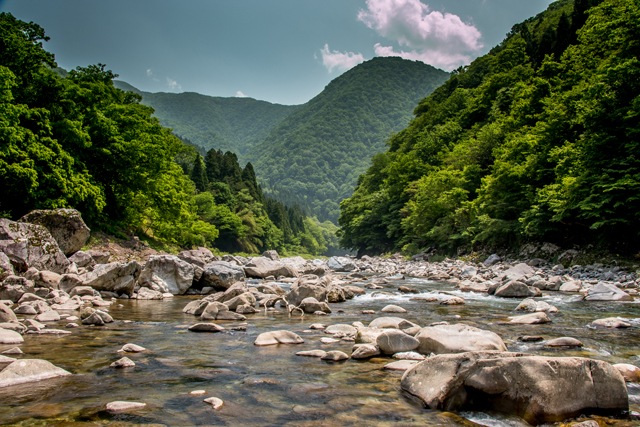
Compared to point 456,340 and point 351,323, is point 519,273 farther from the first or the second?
point 456,340

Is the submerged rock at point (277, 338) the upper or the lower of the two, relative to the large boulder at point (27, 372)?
lower

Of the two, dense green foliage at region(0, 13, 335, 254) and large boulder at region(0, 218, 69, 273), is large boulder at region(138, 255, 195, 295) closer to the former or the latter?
large boulder at region(0, 218, 69, 273)

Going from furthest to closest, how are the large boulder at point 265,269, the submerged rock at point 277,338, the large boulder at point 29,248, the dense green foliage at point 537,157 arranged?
the large boulder at point 265,269
the dense green foliage at point 537,157
the large boulder at point 29,248
the submerged rock at point 277,338

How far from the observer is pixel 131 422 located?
4016mm

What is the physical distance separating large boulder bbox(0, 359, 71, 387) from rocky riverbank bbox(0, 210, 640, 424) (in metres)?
0.01

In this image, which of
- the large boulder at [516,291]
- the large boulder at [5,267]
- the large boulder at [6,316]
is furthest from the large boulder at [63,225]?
the large boulder at [516,291]

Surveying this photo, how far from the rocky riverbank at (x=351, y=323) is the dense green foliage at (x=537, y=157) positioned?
322cm

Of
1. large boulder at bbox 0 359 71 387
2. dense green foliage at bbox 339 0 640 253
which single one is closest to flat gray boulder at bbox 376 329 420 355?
large boulder at bbox 0 359 71 387

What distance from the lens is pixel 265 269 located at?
24.8 metres

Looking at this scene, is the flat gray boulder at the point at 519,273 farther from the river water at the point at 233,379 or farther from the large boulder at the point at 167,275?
the large boulder at the point at 167,275

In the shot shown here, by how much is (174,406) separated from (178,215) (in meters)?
32.4

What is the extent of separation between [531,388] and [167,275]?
14872 mm

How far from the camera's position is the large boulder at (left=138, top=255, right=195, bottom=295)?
642 inches

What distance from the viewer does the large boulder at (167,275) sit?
16.3 m
